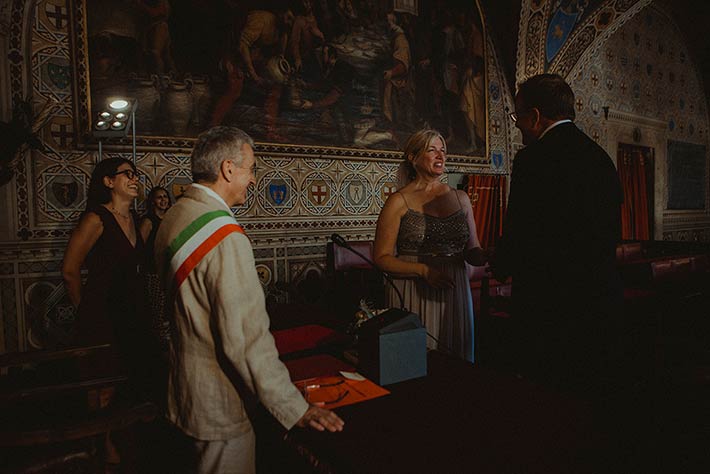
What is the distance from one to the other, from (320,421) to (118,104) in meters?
4.52

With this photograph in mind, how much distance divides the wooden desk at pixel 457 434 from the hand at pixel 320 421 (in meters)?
0.03

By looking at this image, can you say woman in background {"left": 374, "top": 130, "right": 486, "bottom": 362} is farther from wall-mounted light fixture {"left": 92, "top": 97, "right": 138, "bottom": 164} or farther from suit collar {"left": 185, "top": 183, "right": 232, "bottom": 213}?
wall-mounted light fixture {"left": 92, "top": 97, "right": 138, "bottom": 164}

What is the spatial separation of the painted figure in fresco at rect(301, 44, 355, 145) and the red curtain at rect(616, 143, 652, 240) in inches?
270

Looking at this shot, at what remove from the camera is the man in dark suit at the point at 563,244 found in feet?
6.84

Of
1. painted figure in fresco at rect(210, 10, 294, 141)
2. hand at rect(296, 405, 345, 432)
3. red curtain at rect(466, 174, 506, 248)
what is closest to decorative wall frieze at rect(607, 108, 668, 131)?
red curtain at rect(466, 174, 506, 248)

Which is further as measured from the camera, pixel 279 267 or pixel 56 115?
pixel 279 267

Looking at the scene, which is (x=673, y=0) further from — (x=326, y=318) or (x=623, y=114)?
(x=326, y=318)

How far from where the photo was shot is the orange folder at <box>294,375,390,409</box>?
164cm

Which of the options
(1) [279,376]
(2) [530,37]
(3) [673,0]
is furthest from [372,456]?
(3) [673,0]

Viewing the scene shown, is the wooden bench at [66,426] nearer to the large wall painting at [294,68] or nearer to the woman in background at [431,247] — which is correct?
the woman in background at [431,247]

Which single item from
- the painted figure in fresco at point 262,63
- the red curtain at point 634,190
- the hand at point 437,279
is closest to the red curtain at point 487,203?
the painted figure in fresco at point 262,63

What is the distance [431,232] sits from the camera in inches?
113

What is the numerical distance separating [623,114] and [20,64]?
11005 millimetres

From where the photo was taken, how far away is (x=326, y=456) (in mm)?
1338
